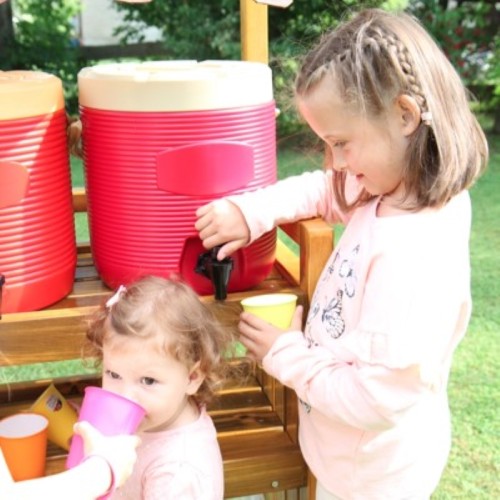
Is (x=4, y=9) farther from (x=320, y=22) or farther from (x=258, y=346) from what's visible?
(x=258, y=346)

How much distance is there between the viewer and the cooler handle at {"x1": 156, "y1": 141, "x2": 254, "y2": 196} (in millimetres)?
1442

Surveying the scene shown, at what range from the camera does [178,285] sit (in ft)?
4.70

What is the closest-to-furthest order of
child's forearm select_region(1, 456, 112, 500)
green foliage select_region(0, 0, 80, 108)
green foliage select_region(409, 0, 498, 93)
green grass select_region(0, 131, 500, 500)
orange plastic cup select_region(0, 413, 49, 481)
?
1. child's forearm select_region(1, 456, 112, 500)
2. orange plastic cup select_region(0, 413, 49, 481)
3. green grass select_region(0, 131, 500, 500)
4. green foliage select_region(409, 0, 498, 93)
5. green foliage select_region(0, 0, 80, 108)

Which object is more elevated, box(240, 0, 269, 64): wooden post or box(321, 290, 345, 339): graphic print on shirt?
box(240, 0, 269, 64): wooden post

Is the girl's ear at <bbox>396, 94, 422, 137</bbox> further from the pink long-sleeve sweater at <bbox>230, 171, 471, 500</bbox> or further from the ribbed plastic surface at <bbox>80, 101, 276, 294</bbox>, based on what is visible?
the ribbed plastic surface at <bbox>80, 101, 276, 294</bbox>

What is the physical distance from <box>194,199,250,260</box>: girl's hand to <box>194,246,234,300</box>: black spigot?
0.01 m

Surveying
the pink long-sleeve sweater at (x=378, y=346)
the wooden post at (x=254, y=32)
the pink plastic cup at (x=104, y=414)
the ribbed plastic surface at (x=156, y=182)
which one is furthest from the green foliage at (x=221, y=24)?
the pink plastic cup at (x=104, y=414)

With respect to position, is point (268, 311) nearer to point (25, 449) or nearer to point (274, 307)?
point (274, 307)

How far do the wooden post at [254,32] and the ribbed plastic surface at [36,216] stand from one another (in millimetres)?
560

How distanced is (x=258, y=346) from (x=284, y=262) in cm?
32

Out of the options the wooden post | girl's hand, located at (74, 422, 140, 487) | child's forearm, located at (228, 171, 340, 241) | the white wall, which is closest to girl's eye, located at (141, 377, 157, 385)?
girl's hand, located at (74, 422, 140, 487)

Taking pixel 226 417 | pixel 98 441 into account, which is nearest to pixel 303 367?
pixel 98 441

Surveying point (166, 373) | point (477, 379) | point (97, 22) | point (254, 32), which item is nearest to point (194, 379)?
point (166, 373)

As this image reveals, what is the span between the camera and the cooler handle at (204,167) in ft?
4.73
